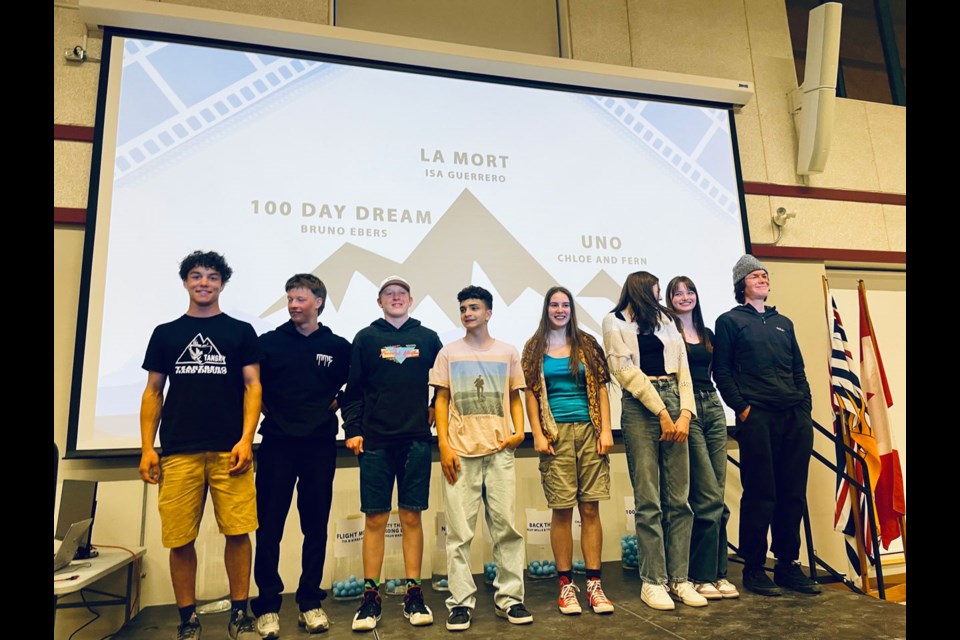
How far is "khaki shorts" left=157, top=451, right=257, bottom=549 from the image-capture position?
2.30 m

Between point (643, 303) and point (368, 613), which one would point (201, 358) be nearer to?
point (368, 613)

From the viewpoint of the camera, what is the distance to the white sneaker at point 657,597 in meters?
2.61

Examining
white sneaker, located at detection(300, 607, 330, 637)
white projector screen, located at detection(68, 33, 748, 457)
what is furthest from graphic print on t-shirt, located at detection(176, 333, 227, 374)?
white sneaker, located at detection(300, 607, 330, 637)

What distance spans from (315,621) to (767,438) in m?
2.19

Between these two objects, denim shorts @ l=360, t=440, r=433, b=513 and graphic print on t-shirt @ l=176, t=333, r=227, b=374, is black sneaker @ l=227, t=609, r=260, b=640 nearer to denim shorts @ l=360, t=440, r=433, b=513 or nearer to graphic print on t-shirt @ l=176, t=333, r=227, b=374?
denim shorts @ l=360, t=440, r=433, b=513

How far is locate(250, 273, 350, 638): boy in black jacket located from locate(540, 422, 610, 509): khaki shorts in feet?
3.08

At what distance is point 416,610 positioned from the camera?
98.2 inches

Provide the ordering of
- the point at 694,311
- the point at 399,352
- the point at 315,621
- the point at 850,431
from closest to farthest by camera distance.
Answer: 1. the point at 315,621
2. the point at 399,352
3. the point at 694,311
4. the point at 850,431

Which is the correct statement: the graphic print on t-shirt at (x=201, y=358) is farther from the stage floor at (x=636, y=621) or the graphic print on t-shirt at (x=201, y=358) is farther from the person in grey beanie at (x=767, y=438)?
Result: the person in grey beanie at (x=767, y=438)

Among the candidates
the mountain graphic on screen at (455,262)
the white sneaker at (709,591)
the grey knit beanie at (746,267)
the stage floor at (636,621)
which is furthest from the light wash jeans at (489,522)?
the grey knit beanie at (746,267)

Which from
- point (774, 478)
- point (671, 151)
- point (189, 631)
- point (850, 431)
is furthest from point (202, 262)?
point (850, 431)

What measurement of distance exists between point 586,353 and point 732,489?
193 centimetres

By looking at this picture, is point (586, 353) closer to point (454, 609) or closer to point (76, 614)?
point (454, 609)
